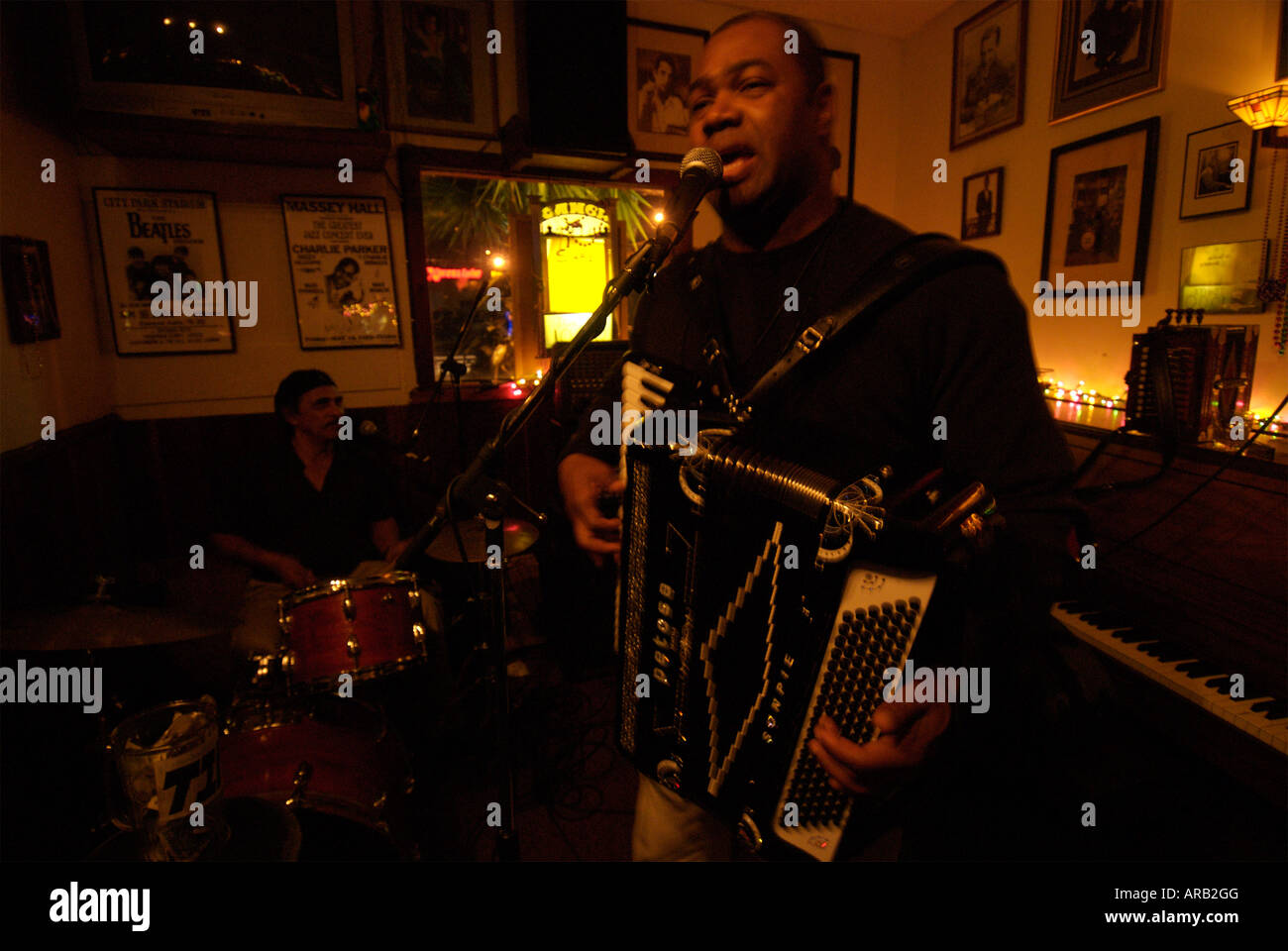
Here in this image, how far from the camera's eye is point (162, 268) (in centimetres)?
371

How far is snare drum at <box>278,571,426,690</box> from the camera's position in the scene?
2.16 metres

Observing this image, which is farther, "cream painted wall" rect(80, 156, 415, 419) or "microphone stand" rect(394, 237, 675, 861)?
"cream painted wall" rect(80, 156, 415, 419)

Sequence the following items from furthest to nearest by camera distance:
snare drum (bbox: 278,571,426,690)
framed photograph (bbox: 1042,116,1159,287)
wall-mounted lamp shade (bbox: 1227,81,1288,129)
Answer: framed photograph (bbox: 1042,116,1159,287), wall-mounted lamp shade (bbox: 1227,81,1288,129), snare drum (bbox: 278,571,426,690)

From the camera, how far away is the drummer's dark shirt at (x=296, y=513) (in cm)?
314

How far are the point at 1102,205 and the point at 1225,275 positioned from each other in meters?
0.86

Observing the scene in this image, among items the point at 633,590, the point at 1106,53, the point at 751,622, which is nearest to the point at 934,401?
the point at 751,622

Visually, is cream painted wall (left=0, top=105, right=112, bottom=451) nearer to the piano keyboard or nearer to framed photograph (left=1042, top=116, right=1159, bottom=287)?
the piano keyboard

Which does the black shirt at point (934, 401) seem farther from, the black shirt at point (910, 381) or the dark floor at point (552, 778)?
the dark floor at point (552, 778)

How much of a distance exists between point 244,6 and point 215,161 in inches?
34.6

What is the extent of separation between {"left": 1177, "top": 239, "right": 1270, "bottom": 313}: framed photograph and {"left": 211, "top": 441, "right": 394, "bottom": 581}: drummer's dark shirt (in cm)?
440

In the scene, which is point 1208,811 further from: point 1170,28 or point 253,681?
point 1170,28

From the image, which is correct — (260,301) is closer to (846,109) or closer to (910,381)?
(910,381)

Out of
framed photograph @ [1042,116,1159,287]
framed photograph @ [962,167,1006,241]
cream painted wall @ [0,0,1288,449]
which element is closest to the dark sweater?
cream painted wall @ [0,0,1288,449]

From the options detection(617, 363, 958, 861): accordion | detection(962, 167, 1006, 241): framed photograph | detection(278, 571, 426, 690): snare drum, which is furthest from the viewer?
detection(962, 167, 1006, 241): framed photograph
